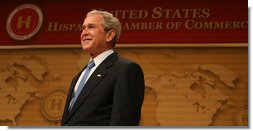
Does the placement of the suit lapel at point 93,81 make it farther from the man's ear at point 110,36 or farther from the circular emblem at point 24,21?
the circular emblem at point 24,21

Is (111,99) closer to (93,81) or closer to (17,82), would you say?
(93,81)

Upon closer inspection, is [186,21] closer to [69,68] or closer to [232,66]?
[232,66]

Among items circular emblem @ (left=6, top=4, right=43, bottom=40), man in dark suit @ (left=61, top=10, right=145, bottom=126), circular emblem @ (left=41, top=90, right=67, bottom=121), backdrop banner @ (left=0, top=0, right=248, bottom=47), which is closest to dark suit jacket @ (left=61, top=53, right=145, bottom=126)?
man in dark suit @ (left=61, top=10, right=145, bottom=126)

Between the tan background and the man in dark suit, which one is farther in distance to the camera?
the tan background

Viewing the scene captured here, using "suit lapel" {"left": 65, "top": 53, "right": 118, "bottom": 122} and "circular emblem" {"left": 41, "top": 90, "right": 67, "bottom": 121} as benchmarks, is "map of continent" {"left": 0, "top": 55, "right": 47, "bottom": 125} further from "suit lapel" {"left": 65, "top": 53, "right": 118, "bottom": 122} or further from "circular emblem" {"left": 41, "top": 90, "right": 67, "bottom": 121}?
"suit lapel" {"left": 65, "top": 53, "right": 118, "bottom": 122}

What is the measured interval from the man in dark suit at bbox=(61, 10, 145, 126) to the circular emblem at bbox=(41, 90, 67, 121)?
2.39m

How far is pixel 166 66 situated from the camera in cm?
377

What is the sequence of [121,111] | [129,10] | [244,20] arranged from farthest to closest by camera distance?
[129,10] < [244,20] < [121,111]

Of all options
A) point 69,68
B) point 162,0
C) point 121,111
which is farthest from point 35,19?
point 121,111

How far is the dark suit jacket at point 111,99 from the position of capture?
1.42 metres

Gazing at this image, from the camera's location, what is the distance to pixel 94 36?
Result: 1637 millimetres

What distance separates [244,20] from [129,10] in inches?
43.3

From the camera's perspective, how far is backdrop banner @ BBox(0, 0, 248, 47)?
368 centimetres

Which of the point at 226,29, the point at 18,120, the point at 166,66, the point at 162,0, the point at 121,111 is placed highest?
the point at 162,0
